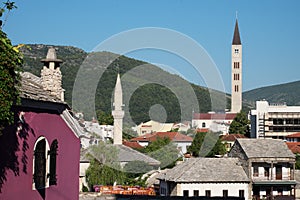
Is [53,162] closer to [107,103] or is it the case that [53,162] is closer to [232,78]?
[107,103]

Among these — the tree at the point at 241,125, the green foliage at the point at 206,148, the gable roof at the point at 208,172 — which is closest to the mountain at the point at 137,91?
the tree at the point at 241,125

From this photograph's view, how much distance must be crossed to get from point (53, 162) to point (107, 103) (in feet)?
540

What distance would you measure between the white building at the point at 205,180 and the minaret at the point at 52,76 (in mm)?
31961

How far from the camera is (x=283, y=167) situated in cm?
5434

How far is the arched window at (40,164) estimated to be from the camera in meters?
14.8

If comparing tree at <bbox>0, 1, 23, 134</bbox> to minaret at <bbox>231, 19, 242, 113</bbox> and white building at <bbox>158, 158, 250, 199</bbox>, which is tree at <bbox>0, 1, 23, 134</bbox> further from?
minaret at <bbox>231, 19, 242, 113</bbox>

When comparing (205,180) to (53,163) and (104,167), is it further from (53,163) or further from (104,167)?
(53,163)

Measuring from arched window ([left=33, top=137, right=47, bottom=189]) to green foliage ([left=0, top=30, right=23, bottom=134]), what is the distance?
10.9ft

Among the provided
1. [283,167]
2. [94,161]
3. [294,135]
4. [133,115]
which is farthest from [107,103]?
[283,167]

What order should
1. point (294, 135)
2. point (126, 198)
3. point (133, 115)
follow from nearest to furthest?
1. point (126, 198)
2. point (294, 135)
3. point (133, 115)

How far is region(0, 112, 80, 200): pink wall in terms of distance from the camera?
536 inches

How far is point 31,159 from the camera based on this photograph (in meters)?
14.5

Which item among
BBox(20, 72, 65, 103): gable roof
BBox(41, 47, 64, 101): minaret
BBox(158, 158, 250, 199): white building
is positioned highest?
BBox(41, 47, 64, 101): minaret

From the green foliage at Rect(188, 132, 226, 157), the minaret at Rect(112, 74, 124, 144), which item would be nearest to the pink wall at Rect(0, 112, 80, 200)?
the minaret at Rect(112, 74, 124, 144)
